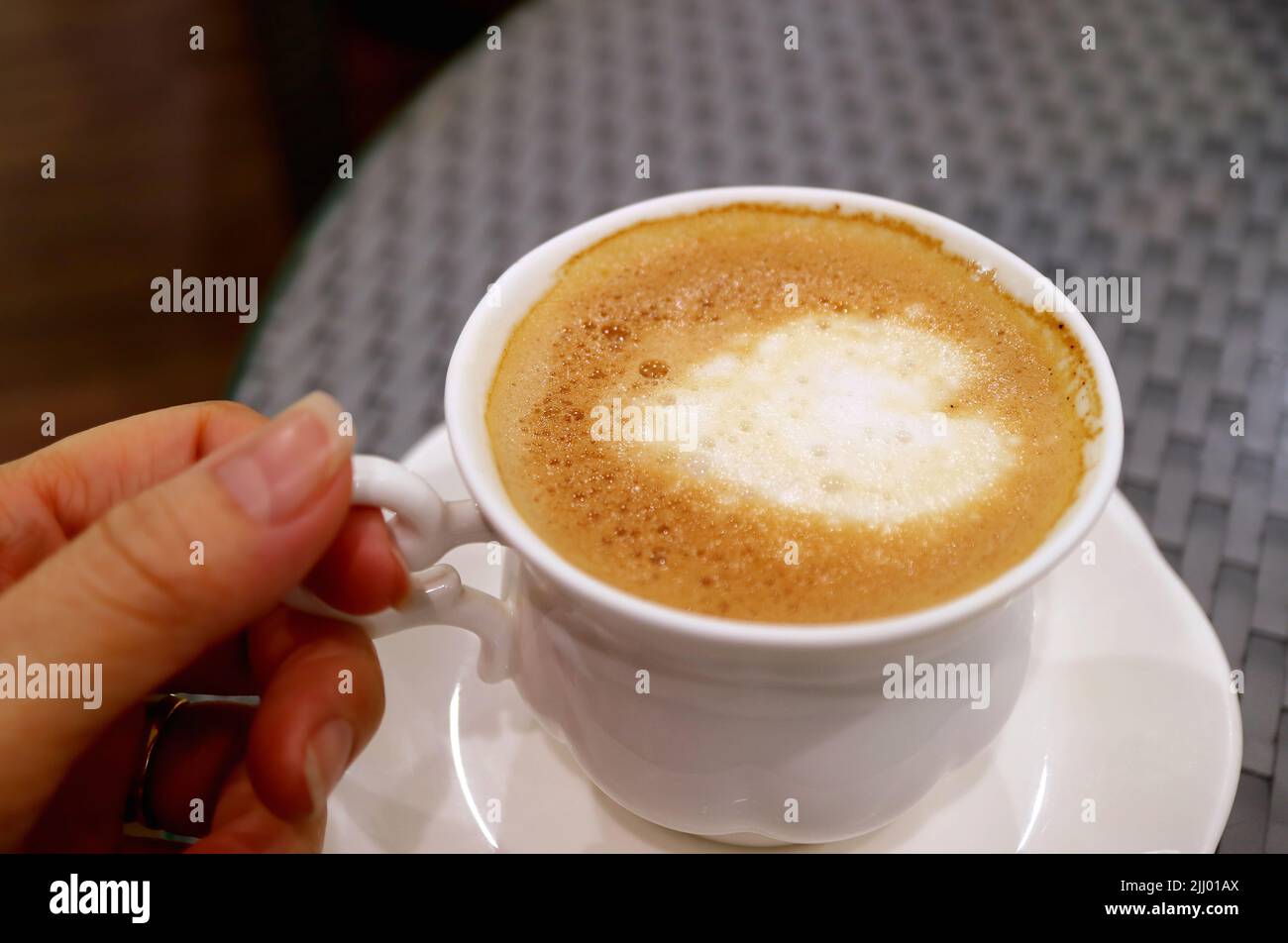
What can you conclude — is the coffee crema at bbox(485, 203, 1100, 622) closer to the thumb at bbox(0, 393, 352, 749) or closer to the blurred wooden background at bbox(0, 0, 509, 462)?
the thumb at bbox(0, 393, 352, 749)

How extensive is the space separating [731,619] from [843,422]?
19 centimetres

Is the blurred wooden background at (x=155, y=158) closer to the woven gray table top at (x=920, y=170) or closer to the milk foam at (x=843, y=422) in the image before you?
the woven gray table top at (x=920, y=170)

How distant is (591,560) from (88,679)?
310 millimetres

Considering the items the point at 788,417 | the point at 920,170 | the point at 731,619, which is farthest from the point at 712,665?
the point at 920,170

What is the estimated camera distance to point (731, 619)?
0.65m

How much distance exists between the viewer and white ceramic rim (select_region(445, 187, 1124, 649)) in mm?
596

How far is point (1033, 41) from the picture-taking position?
59.4 inches

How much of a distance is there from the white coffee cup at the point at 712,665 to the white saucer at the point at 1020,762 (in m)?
0.07

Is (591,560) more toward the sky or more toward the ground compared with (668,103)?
more toward the ground

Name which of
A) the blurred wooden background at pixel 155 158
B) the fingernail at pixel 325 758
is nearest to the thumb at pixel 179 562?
the fingernail at pixel 325 758

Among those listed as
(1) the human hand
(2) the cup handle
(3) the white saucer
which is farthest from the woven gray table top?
(2) the cup handle

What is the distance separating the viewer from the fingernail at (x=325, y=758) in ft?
2.43

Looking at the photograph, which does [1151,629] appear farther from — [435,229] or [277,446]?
[435,229]
